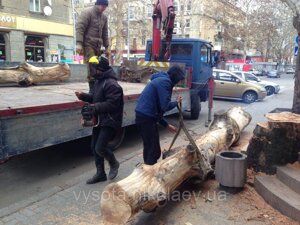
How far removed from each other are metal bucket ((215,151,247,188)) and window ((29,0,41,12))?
2132 cm

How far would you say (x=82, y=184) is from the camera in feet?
14.9

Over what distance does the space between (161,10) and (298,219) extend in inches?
286

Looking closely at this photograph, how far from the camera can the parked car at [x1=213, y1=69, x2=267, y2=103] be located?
14680 millimetres

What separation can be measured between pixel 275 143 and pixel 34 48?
21.3 meters

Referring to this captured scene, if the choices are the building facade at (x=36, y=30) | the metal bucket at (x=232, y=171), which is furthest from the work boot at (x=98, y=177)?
the building facade at (x=36, y=30)

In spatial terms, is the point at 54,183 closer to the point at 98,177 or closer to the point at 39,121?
the point at 98,177

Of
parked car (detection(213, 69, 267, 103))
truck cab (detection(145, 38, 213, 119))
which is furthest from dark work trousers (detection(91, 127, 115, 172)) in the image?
parked car (detection(213, 69, 267, 103))

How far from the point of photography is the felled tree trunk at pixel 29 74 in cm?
661

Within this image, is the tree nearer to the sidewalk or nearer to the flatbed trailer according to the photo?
the sidewalk

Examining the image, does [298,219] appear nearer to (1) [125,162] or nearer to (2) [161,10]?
(1) [125,162]

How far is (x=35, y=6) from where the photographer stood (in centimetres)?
2236

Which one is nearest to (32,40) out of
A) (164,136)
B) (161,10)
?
(161,10)

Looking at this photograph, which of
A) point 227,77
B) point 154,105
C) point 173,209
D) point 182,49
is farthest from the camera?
point 227,77

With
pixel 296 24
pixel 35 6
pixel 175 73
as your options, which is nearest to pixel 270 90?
pixel 296 24
